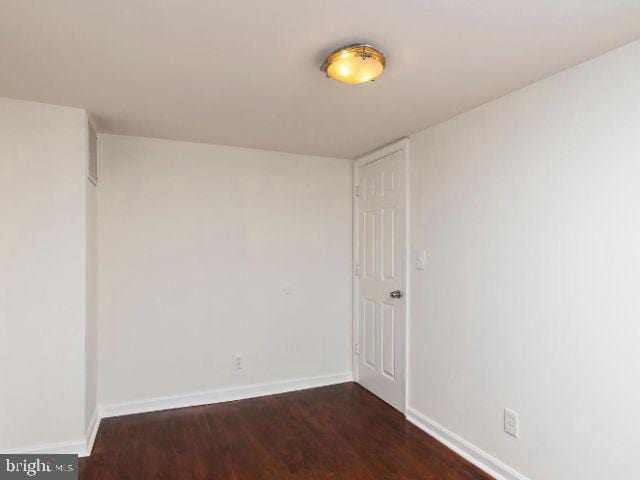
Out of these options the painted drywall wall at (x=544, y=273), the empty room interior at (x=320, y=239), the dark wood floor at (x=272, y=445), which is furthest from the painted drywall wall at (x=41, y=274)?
the painted drywall wall at (x=544, y=273)

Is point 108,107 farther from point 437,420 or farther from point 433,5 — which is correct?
point 437,420

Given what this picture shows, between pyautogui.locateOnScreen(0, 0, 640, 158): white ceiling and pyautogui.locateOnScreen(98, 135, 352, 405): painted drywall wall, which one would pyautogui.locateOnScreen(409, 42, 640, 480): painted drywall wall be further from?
pyautogui.locateOnScreen(98, 135, 352, 405): painted drywall wall

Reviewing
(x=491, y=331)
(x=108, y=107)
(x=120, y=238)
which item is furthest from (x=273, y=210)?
(x=491, y=331)

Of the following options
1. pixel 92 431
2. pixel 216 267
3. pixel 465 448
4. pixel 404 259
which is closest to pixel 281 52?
pixel 404 259

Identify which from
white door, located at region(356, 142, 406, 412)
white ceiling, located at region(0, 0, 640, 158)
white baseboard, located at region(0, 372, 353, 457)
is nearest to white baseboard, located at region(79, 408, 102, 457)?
white baseboard, located at region(0, 372, 353, 457)

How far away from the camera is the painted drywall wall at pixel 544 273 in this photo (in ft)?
5.51

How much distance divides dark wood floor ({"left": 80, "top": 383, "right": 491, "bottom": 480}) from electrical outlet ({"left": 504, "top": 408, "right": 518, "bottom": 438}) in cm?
34

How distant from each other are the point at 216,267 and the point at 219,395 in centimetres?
108

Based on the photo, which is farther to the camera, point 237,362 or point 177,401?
point 237,362

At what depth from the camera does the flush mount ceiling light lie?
1647mm

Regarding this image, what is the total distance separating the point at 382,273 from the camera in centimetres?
337

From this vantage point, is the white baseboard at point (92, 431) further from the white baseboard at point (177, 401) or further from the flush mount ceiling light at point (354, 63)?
the flush mount ceiling light at point (354, 63)

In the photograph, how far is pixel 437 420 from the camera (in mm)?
2705

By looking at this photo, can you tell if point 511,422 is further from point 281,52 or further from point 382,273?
point 281,52
